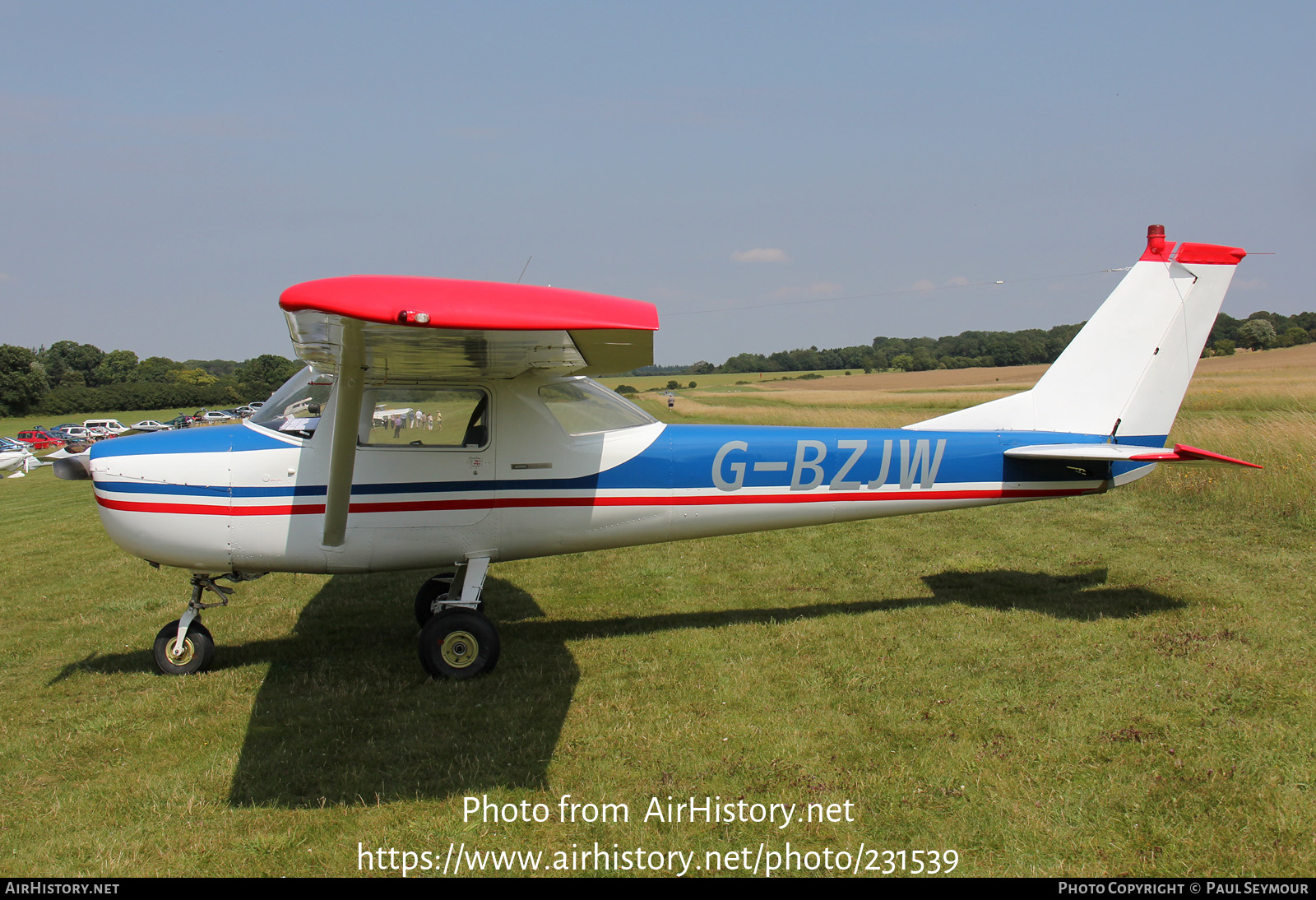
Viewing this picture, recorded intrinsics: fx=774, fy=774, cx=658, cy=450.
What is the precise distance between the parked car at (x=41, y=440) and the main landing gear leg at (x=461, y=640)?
45171 millimetres

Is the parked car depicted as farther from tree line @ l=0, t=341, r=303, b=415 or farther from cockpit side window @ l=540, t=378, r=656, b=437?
cockpit side window @ l=540, t=378, r=656, b=437

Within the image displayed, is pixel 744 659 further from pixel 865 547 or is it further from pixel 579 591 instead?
pixel 865 547

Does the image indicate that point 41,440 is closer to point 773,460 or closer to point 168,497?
point 168,497

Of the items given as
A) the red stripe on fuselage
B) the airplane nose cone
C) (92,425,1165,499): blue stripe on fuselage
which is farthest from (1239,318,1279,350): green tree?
the airplane nose cone

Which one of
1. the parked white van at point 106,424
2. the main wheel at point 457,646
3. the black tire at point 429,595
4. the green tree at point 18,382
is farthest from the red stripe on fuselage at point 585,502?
the green tree at point 18,382

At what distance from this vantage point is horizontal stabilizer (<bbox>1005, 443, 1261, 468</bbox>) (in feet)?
18.5

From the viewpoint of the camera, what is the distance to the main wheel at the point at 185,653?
5.36m

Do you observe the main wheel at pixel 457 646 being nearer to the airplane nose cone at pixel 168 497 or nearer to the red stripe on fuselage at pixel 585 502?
the red stripe on fuselage at pixel 585 502

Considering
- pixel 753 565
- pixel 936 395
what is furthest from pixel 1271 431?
pixel 936 395

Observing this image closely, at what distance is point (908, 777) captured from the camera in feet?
12.1

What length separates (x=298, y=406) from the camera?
5273 mm

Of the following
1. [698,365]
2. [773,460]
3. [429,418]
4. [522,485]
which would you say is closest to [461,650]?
[522,485]

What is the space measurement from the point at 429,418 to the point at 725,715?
269 cm
